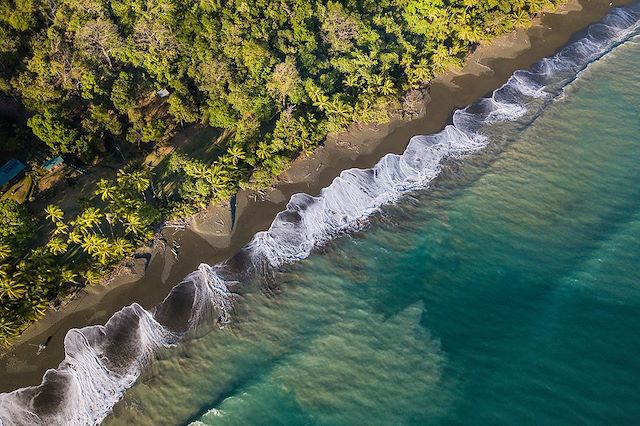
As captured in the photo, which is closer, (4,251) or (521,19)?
(4,251)

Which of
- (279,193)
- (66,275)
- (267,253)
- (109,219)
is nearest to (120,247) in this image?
(109,219)

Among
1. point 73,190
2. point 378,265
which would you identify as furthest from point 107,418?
point 378,265

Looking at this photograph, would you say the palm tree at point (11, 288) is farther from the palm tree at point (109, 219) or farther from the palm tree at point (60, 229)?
the palm tree at point (109, 219)

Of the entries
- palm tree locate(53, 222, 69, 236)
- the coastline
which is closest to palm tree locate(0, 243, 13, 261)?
palm tree locate(53, 222, 69, 236)

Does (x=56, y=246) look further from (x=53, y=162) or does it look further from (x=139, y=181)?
(x=53, y=162)

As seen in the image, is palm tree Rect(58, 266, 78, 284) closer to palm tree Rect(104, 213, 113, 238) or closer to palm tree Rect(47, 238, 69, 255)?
palm tree Rect(47, 238, 69, 255)

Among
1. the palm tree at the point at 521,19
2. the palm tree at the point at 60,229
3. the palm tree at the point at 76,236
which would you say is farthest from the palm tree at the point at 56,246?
the palm tree at the point at 521,19
